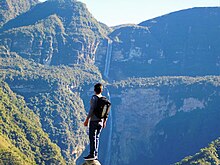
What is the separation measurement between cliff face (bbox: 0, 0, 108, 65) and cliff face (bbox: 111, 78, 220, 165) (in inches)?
990

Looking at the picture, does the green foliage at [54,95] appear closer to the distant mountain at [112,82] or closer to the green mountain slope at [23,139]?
the distant mountain at [112,82]

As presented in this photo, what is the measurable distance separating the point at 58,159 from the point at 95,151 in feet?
247

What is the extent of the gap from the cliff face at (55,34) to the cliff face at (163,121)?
990 inches

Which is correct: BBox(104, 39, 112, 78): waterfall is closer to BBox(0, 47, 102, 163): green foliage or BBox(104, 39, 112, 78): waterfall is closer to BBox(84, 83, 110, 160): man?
BBox(0, 47, 102, 163): green foliage

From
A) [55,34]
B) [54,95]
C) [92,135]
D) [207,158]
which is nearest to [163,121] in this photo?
[54,95]

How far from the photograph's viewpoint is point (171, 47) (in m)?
174

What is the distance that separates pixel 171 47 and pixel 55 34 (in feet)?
142

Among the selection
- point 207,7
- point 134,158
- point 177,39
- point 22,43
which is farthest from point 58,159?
point 207,7

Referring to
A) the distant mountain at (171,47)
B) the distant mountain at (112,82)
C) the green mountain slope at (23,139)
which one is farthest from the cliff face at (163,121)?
the green mountain slope at (23,139)

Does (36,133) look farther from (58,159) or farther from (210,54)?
(210,54)

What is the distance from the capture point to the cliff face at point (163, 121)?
417ft

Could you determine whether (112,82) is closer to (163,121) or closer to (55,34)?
(55,34)

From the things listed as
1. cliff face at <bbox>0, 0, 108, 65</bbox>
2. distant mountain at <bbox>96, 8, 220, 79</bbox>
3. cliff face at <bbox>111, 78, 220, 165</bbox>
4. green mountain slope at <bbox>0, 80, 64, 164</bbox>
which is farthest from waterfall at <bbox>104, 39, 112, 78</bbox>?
green mountain slope at <bbox>0, 80, 64, 164</bbox>

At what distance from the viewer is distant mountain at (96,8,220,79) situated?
164 meters
